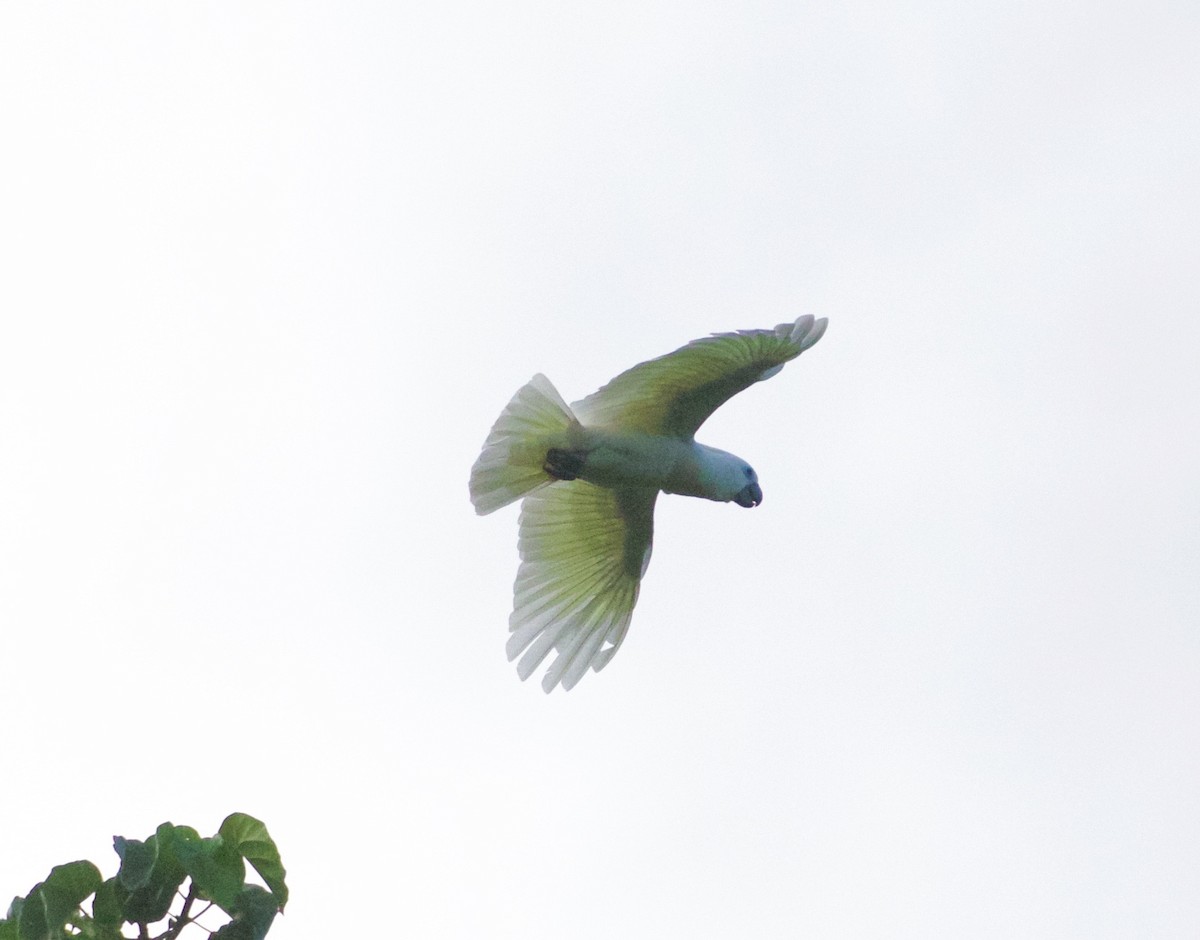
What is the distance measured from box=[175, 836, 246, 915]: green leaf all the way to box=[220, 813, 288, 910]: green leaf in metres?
0.07

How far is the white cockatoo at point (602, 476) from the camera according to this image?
24.4 feet

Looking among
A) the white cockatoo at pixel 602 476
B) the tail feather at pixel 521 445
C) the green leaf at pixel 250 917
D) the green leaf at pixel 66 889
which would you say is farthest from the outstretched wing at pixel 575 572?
the green leaf at pixel 66 889

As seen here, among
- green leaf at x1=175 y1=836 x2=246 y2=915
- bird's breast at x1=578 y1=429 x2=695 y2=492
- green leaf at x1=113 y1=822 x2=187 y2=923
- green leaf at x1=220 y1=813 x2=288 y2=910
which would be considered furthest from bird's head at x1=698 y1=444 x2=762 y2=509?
green leaf at x1=113 y1=822 x2=187 y2=923

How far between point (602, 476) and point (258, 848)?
4007 millimetres

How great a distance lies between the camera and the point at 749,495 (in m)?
7.88

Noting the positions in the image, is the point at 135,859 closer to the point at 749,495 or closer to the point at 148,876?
the point at 148,876

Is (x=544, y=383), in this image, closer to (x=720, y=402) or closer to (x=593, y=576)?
(x=720, y=402)

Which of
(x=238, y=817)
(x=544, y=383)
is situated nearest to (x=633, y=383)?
(x=544, y=383)

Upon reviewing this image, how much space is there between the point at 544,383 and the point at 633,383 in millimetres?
426

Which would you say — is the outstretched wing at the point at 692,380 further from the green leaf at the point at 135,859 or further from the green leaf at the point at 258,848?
the green leaf at the point at 135,859

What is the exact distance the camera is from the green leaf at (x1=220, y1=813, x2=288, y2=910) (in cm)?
396

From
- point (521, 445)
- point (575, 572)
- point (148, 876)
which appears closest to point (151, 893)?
point (148, 876)

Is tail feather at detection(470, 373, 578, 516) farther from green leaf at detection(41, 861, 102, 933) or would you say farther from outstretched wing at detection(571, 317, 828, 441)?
green leaf at detection(41, 861, 102, 933)

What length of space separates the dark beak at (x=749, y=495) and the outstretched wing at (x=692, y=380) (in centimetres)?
38
